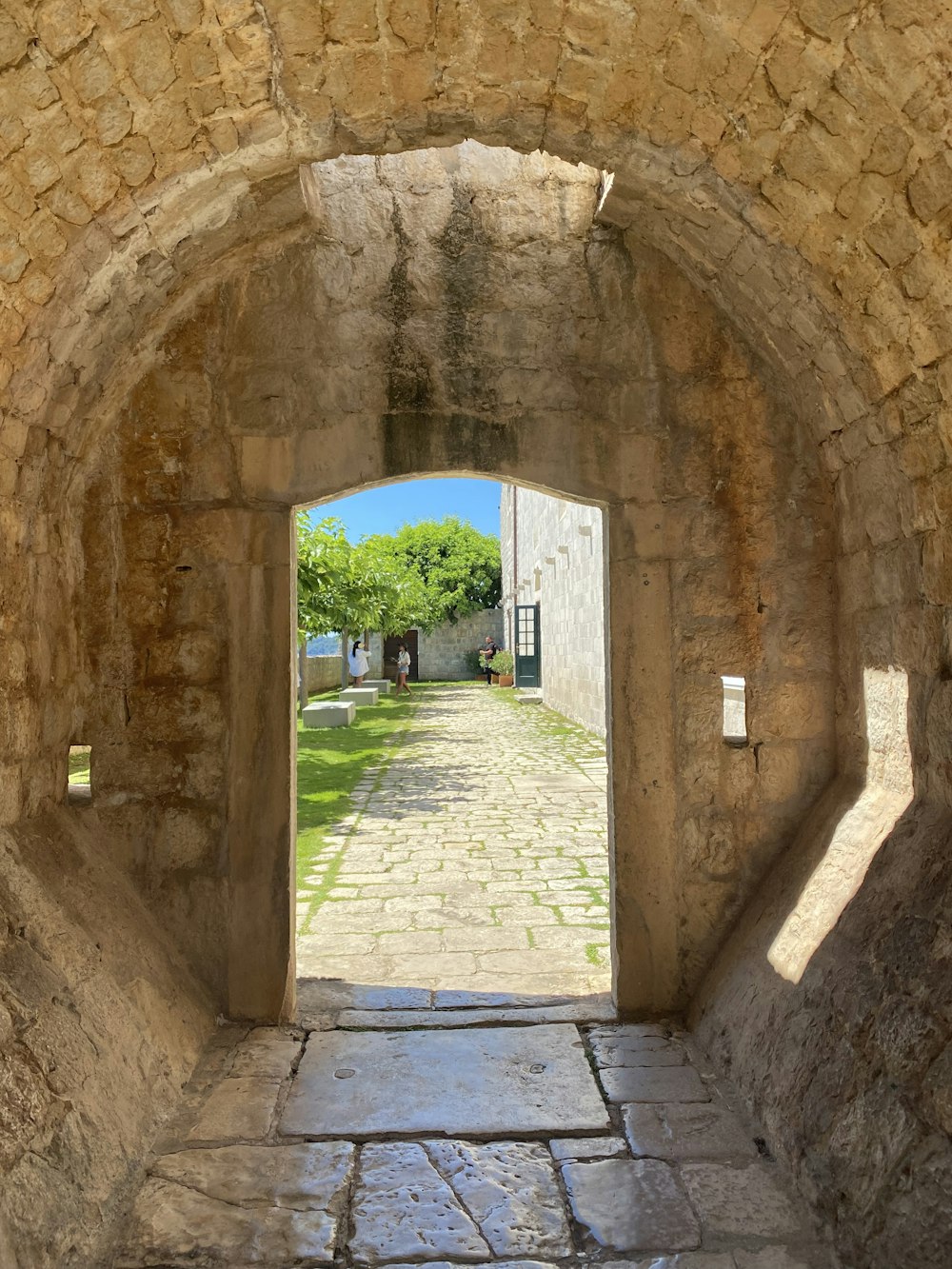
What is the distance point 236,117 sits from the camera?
2.69 metres

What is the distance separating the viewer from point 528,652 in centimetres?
2344

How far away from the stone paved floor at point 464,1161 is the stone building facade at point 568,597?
23.1 feet

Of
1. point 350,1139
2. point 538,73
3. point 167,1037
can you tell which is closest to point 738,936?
point 350,1139

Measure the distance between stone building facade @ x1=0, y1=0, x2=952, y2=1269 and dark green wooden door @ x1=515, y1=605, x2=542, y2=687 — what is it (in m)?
18.7

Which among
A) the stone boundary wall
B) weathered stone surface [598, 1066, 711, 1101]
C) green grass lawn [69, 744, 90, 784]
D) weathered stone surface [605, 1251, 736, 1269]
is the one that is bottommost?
weathered stone surface [598, 1066, 711, 1101]

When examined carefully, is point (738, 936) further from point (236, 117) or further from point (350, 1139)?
point (236, 117)

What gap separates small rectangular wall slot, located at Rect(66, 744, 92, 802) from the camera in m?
3.81

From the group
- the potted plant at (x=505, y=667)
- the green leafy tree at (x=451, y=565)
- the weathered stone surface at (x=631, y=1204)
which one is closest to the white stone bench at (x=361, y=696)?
the potted plant at (x=505, y=667)

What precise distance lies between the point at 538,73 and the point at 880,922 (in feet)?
9.57

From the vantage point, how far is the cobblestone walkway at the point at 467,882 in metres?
4.53

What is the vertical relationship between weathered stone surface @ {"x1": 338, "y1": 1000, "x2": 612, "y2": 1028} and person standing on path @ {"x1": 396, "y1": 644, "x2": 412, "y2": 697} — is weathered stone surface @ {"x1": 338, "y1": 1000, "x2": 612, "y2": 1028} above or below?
below

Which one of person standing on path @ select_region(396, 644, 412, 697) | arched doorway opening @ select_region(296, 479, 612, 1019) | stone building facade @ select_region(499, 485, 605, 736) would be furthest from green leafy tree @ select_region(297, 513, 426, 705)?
stone building facade @ select_region(499, 485, 605, 736)

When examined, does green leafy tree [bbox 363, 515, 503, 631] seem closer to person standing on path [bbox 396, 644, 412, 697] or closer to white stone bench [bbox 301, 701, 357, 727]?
person standing on path [bbox 396, 644, 412, 697]

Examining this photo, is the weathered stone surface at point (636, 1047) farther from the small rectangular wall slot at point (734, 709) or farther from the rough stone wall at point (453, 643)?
the rough stone wall at point (453, 643)
